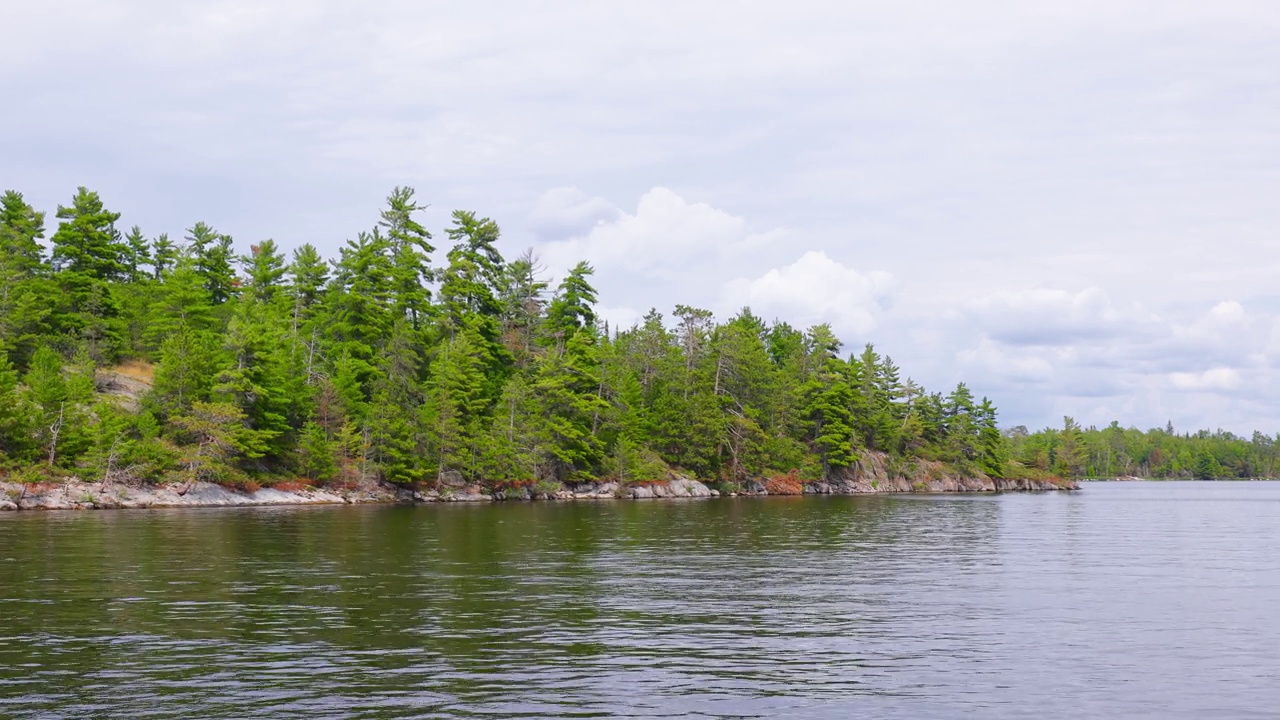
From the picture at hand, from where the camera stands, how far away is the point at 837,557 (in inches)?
1773

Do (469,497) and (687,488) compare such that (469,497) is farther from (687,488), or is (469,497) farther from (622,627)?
(622,627)

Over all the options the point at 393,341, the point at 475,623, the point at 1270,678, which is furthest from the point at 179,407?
the point at 1270,678

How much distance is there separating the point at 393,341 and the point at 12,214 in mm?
42383

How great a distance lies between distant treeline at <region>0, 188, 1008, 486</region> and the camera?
262 ft

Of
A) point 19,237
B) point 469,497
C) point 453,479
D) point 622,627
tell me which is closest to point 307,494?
point 453,479

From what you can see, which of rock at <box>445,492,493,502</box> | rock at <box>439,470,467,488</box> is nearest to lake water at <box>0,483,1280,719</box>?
rock at <box>445,492,493,502</box>

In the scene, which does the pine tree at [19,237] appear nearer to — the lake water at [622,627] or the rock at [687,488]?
the lake water at [622,627]

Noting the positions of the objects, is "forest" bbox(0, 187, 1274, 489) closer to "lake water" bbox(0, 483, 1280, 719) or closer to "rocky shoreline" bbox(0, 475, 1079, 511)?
"rocky shoreline" bbox(0, 475, 1079, 511)

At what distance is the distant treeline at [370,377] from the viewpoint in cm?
8000

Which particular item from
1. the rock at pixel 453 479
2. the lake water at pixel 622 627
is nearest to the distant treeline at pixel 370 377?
the rock at pixel 453 479

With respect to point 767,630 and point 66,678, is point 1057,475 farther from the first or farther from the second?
point 66,678

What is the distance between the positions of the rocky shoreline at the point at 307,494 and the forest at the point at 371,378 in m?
1.21

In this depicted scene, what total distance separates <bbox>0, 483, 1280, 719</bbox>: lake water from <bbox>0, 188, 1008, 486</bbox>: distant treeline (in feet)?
96.3

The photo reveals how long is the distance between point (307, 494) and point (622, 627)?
226 ft
